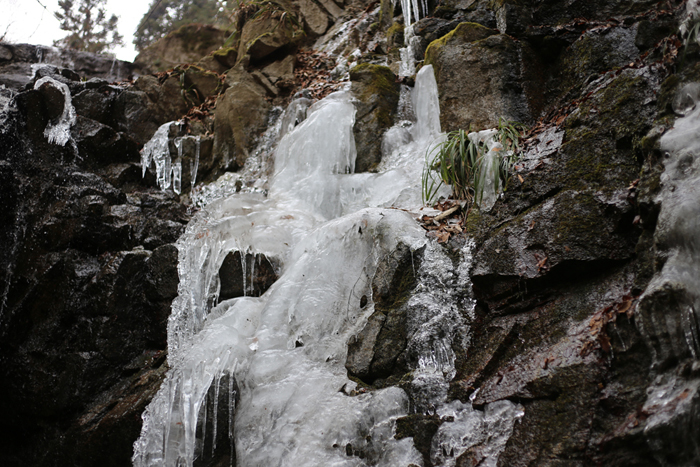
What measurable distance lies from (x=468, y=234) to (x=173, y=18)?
1567cm

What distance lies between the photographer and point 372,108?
21.3 ft

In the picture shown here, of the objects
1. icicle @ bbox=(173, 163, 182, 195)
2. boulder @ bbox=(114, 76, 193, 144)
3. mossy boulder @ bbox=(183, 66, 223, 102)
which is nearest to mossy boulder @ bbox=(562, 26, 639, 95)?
icicle @ bbox=(173, 163, 182, 195)

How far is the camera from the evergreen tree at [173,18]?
15555 millimetres

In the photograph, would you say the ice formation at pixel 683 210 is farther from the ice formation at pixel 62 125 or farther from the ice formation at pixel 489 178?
the ice formation at pixel 62 125

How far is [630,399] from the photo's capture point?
2193 millimetres

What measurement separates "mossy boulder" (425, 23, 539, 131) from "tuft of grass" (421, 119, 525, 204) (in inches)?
33.7

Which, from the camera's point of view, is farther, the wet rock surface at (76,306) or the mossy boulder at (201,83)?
the mossy boulder at (201,83)

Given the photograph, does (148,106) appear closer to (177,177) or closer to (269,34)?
(177,177)

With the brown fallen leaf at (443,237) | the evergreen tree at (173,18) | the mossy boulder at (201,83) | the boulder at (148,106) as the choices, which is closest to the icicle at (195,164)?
the boulder at (148,106)

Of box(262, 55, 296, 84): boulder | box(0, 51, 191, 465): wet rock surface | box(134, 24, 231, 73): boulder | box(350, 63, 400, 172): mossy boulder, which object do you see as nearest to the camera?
box(0, 51, 191, 465): wet rock surface

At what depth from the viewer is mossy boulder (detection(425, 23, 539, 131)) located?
5.27 m

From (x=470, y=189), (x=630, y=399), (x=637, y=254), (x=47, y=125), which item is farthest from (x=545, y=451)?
(x=47, y=125)

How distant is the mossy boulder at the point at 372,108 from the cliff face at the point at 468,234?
29 mm

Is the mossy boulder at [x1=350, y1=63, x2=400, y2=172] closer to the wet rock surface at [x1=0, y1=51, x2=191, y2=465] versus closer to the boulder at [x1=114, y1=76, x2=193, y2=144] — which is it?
the wet rock surface at [x1=0, y1=51, x2=191, y2=465]
